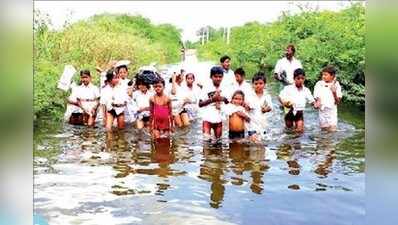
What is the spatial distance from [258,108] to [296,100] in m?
0.21

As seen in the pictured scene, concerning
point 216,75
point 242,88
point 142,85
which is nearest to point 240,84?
point 242,88

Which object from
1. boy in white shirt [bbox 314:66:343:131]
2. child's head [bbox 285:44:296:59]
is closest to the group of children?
boy in white shirt [bbox 314:66:343:131]

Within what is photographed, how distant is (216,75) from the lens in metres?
3.36

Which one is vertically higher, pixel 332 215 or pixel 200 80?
pixel 200 80

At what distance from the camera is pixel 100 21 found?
3215 millimetres

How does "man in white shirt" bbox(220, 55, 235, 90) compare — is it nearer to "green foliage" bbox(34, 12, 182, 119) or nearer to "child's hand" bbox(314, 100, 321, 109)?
"green foliage" bbox(34, 12, 182, 119)

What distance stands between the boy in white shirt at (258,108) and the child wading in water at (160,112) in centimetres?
44

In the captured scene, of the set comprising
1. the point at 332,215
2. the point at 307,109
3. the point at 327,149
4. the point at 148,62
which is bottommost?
the point at 332,215

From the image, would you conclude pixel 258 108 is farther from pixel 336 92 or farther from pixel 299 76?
pixel 336 92

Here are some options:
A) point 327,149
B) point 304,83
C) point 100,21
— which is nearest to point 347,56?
point 304,83

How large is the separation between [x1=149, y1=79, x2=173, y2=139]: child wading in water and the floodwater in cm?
6

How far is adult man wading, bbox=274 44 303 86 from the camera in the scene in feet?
10.8

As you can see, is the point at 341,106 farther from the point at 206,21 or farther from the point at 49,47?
the point at 49,47

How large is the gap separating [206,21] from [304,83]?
64 centimetres
